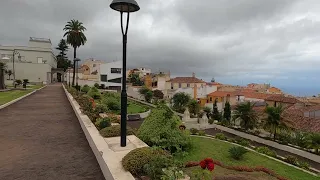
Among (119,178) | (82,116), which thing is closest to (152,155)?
(119,178)

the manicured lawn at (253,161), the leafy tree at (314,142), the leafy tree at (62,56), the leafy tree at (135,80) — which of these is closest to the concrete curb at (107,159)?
the manicured lawn at (253,161)

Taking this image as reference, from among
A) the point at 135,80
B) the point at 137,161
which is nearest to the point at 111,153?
the point at 137,161

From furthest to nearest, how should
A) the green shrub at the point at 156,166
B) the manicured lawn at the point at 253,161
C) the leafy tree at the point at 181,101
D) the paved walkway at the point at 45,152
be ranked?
1. the leafy tree at the point at 181,101
2. the manicured lawn at the point at 253,161
3. the paved walkway at the point at 45,152
4. the green shrub at the point at 156,166

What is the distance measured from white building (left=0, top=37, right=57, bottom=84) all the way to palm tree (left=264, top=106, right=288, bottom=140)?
166ft

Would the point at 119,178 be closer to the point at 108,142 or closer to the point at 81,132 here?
the point at 108,142

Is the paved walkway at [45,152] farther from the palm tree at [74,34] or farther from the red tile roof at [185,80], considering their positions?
the red tile roof at [185,80]

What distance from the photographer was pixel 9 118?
413 inches

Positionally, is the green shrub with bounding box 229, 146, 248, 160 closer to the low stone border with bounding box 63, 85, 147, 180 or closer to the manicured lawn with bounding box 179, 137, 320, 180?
the manicured lawn with bounding box 179, 137, 320, 180

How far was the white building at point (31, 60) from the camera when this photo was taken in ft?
177

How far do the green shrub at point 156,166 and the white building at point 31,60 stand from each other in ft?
183

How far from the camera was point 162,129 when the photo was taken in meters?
9.23

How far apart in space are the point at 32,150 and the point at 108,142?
1948 mm

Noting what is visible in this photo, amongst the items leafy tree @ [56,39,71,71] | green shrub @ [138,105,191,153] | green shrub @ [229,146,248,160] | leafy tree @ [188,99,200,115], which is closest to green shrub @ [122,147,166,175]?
green shrub @ [138,105,191,153]

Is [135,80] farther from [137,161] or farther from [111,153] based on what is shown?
[137,161]
